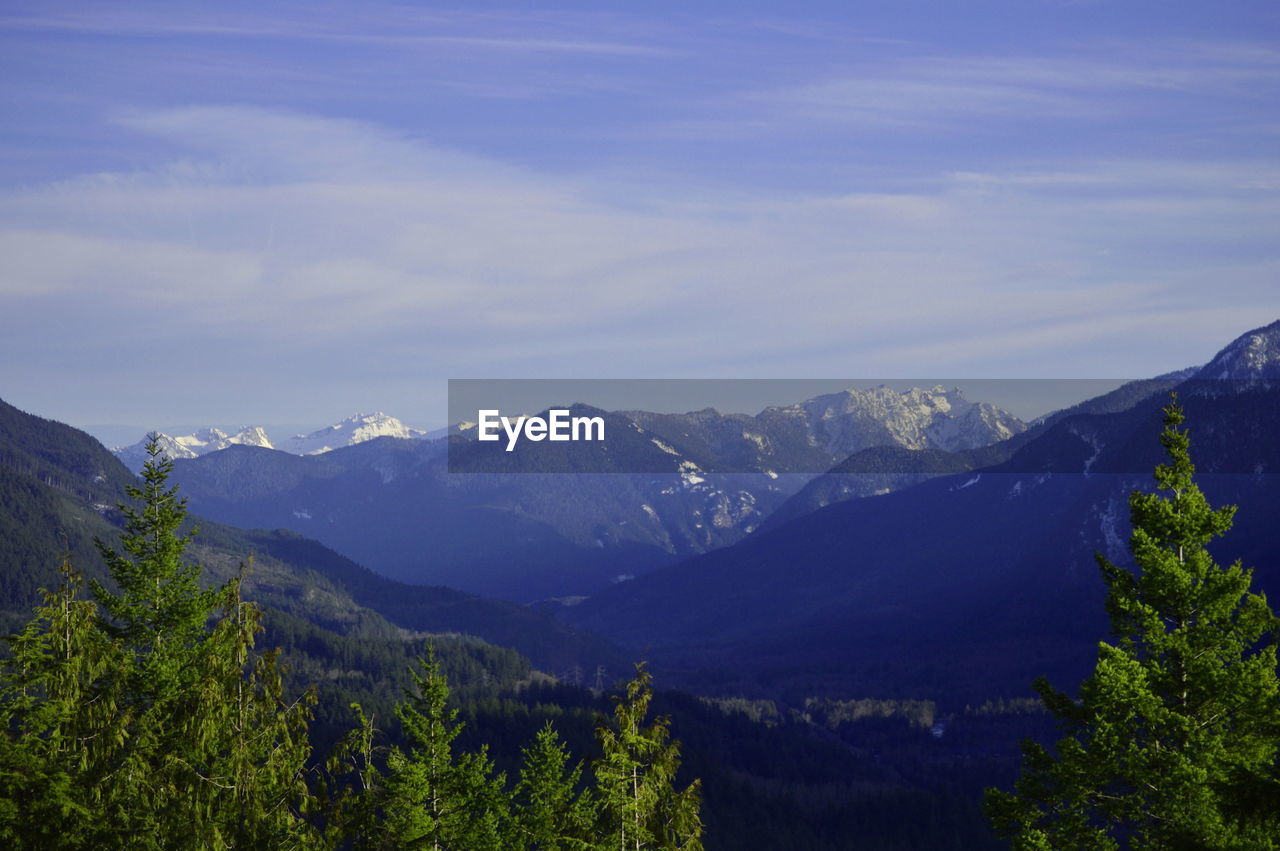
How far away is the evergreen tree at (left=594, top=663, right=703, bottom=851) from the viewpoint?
41.2 meters

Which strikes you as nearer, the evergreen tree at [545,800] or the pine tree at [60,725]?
the pine tree at [60,725]

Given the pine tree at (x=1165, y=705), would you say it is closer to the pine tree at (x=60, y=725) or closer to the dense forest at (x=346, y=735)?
the dense forest at (x=346, y=735)

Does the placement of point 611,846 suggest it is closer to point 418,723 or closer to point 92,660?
point 418,723

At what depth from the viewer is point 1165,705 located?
35719 mm

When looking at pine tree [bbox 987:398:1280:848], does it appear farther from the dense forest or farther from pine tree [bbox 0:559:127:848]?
pine tree [bbox 0:559:127:848]

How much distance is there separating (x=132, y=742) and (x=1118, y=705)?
31499mm

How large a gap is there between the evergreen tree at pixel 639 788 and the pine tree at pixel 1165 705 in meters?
11.1

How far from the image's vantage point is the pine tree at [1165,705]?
33906mm

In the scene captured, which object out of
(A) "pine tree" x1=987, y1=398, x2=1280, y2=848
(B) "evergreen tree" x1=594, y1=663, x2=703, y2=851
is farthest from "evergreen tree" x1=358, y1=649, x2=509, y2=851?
(A) "pine tree" x1=987, y1=398, x2=1280, y2=848

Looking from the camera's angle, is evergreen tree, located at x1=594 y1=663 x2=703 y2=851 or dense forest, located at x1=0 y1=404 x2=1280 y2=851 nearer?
dense forest, located at x1=0 y1=404 x2=1280 y2=851

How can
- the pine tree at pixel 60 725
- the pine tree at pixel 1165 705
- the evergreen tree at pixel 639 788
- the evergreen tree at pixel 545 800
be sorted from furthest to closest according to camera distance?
the evergreen tree at pixel 545 800 → the evergreen tree at pixel 639 788 → the pine tree at pixel 60 725 → the pine tree at pixel 1165 705

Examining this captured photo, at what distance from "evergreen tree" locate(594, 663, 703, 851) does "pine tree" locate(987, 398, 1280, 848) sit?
11147mm

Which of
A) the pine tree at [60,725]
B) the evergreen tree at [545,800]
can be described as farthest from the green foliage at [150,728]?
the evergreen tree at [545,800]

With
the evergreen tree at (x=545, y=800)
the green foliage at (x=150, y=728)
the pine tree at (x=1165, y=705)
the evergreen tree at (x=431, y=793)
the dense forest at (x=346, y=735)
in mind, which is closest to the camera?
the pine tree at (x=1165, y=705)
